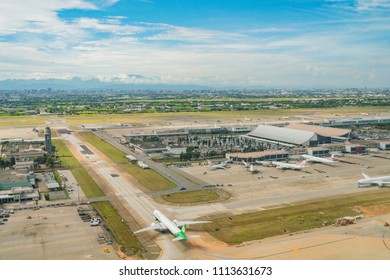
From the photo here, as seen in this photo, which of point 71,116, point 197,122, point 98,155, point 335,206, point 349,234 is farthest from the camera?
point 71,116

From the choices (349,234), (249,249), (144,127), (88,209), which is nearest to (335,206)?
(349,234)

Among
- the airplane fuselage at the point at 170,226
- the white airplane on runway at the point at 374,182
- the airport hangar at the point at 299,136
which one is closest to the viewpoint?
Answer: the airplane fuselage at the point at 170,226

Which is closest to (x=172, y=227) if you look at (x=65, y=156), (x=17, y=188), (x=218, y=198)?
(x=218, y=198)

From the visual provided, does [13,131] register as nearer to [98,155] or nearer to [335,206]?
[98,155]

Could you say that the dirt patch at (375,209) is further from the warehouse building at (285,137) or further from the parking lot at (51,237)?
the warehouse building at (285,137)

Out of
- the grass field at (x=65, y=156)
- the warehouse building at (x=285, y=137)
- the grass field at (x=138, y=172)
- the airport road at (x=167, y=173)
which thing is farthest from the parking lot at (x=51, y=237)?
the warehouse building at (x=285, y=137)

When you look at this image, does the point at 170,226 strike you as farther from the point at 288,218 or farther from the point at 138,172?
the point at 138,172
